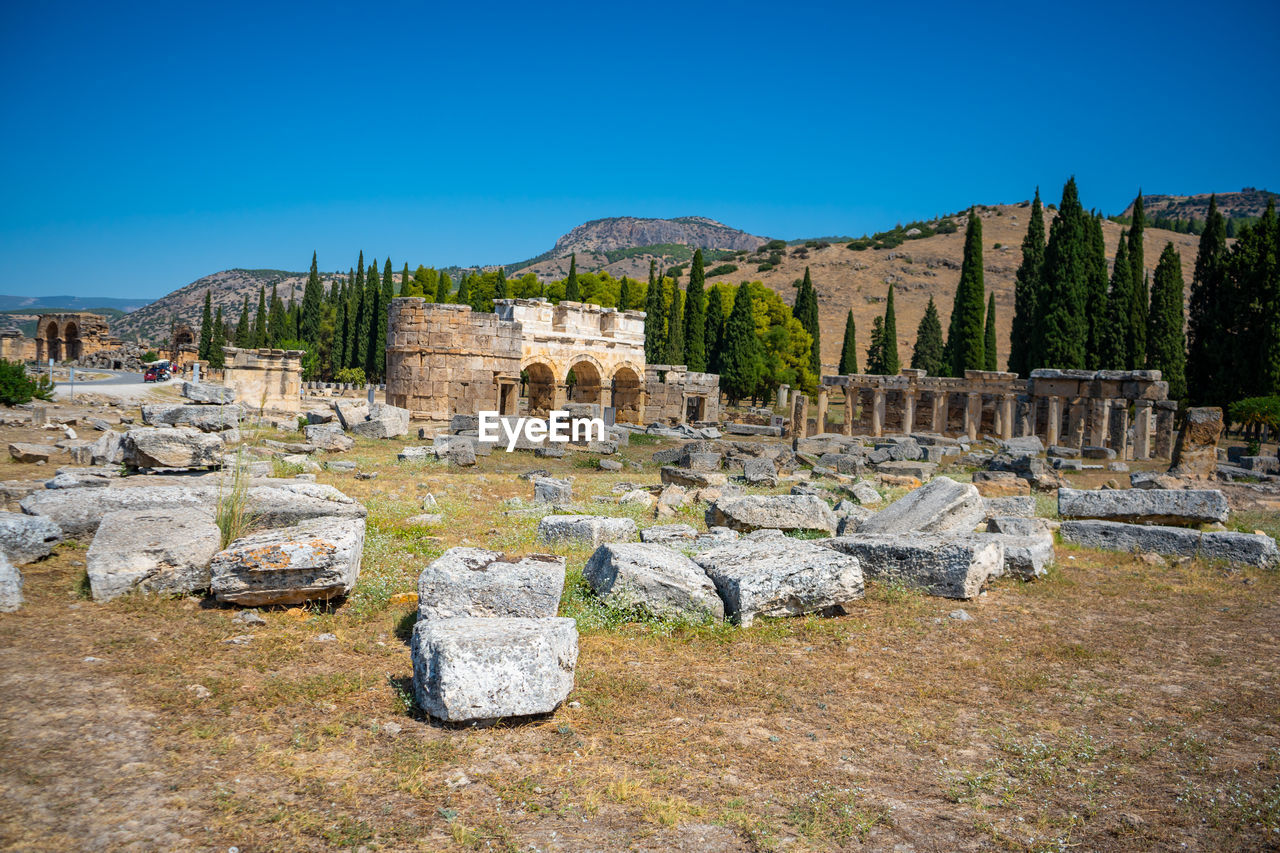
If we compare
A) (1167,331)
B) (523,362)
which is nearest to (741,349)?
(1167,331)

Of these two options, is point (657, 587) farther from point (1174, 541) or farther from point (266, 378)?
point (266, 378)

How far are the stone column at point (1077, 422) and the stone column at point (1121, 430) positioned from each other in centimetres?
114

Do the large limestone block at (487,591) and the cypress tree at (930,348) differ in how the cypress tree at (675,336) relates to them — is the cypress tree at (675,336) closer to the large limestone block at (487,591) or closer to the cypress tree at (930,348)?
the cypress tree at (930,348)

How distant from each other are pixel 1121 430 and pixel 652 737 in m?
31.3

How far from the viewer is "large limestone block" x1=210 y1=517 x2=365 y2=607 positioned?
224 inches

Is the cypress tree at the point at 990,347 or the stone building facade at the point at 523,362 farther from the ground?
the cypress tree at the point at 990,347

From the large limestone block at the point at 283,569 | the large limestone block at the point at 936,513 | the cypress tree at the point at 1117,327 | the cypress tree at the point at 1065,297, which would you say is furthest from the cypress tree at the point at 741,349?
the large limestone block at the point at 283,569

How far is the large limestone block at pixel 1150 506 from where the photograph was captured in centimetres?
1027

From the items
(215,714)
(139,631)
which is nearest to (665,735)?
(215,714)

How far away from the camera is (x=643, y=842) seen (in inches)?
130

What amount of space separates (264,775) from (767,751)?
8.19ft

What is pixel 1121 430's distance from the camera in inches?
1174

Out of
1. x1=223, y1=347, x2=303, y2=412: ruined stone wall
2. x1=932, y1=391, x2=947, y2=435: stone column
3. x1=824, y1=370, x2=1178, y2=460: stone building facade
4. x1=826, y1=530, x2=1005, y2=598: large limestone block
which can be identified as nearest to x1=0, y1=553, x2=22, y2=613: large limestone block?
x1=826, y1=530, x2=1005, y2=598: large limestone block

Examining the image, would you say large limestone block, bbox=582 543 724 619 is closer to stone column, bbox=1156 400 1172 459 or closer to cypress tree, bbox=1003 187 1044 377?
stone column, bbox=1156 400 1172 459
